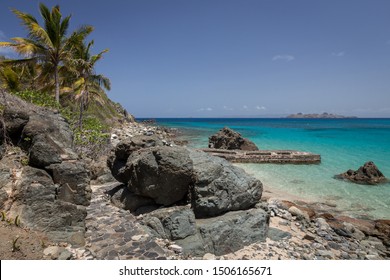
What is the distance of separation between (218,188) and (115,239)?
11.9 ft

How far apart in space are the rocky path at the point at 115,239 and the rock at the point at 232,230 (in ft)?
5.35

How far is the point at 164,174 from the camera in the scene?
804 cm

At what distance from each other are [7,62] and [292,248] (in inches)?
902

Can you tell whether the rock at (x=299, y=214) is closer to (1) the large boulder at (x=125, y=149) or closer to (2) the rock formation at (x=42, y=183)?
(1) the large boulder at (x=125, y=149)

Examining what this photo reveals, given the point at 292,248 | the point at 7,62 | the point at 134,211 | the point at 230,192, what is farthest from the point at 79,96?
the point at 292,248

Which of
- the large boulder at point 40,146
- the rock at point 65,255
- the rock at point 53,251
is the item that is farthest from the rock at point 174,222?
the large boulder at point 40,146

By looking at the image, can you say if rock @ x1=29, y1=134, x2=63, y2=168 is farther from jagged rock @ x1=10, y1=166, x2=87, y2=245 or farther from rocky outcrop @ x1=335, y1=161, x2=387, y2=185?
rocky outcrop @ x1=335, y1=161, x2=387, y2=185

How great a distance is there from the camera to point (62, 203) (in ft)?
20.5

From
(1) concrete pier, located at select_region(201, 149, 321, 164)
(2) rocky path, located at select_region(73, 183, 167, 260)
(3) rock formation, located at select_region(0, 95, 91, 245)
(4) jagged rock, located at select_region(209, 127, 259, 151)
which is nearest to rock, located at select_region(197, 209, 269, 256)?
(2) rocky path, located at select_region(73, 183, 167, 260)

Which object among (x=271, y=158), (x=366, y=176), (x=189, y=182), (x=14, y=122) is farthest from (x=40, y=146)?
(x=271, y=158)

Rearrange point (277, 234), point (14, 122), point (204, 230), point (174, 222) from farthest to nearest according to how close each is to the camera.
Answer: point (277, 234) < point (174, 222) < point (204, 230) < point (14, 122)

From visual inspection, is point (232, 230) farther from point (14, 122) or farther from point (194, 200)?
point (14, 122)

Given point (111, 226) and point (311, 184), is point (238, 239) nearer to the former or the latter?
point (111, 226)

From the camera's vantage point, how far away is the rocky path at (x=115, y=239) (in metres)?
5.83
